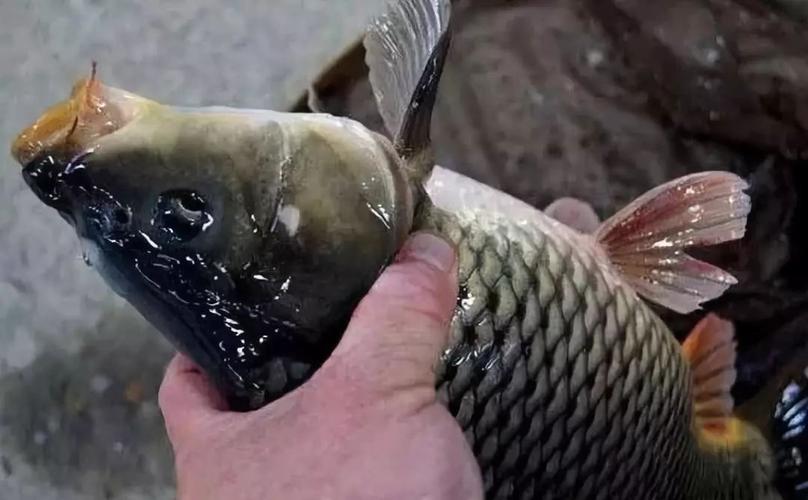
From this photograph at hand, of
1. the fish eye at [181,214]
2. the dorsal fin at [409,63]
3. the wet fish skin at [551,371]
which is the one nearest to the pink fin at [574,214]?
the wet fish skin at [551,371]

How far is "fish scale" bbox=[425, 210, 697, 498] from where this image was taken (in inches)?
25.4

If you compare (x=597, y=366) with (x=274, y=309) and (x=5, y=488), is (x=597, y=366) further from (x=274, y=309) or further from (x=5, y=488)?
(x=5, y=488)

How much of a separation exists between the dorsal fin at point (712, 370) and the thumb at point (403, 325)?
42 cm

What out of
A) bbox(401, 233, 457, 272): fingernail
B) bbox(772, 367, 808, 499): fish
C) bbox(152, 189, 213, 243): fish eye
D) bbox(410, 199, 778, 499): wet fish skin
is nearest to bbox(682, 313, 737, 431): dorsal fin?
bbox(772, 367, 808, 499): fish

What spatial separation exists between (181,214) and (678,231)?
42 cm

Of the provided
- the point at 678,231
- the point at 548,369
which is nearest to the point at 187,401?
the point at 548,369

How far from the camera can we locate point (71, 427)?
1.25m

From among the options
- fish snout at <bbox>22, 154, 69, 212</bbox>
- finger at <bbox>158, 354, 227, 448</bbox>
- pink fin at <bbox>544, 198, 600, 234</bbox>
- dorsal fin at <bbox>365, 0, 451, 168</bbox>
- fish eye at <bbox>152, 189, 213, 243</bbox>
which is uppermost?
fish snout at <bbox>22, 154, 69, 212</bbox>

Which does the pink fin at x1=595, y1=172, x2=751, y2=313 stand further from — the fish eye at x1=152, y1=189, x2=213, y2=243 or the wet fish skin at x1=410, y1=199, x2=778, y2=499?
the fish eye at x1=152, y1=189, x2=213, y2=243

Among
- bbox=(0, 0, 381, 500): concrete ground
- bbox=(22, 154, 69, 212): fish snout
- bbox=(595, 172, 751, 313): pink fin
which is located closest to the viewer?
bbox=(22, 154, 69, 212): fish snout

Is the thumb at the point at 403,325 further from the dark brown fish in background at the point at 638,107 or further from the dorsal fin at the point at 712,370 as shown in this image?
the dark brown fish in background at the point at 638,107

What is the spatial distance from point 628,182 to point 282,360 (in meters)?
0.63

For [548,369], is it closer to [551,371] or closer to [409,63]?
[551,371]

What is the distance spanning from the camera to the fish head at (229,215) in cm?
54
